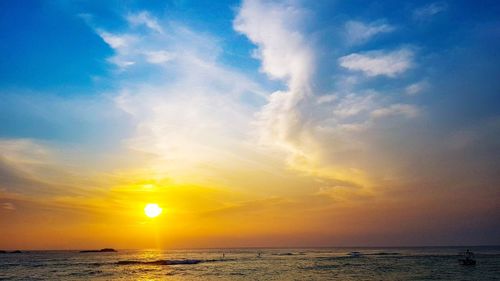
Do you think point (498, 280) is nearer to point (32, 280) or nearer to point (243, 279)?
point (243, 279)

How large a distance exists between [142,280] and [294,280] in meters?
22.2

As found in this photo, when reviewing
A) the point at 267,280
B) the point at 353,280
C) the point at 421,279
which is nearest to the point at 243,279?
the point at 267,280

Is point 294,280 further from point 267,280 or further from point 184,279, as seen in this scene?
point 184,279

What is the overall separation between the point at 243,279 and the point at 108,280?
1991 cm

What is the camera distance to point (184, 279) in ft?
181

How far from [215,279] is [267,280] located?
8.03 metres

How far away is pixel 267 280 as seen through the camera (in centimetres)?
5084

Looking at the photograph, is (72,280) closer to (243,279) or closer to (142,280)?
(142,280)

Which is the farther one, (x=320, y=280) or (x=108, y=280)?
(x=108, y=280)

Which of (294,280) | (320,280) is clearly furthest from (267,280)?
(320,280)

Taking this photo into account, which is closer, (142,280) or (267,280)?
(267,280)

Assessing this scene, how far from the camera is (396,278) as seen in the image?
52.6m

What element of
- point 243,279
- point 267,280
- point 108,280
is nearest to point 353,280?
point 267,280

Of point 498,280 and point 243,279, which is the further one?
point 243,279
